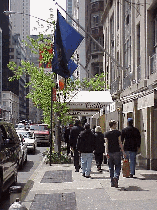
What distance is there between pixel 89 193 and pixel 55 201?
4.09 ft

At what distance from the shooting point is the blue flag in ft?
59.0

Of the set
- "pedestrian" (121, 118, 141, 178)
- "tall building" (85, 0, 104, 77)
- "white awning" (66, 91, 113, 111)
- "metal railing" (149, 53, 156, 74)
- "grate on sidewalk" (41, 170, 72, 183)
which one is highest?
"tall building" (85, 0, 104, 77)

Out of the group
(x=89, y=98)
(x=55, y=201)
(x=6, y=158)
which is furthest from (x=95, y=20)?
(x=55, y=201)

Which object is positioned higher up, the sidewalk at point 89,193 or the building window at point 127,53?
the building window at point 127,53

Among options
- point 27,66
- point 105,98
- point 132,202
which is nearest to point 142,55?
point 105,98

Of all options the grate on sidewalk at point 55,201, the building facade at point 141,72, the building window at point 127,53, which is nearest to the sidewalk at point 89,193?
the grate on sidewalk at point 55,201

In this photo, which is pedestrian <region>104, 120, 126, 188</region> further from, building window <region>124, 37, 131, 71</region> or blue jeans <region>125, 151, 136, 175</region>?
building window <region>124, 37, 131, 71</region>

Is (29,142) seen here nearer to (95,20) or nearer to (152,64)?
(152,64)

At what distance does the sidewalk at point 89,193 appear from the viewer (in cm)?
870

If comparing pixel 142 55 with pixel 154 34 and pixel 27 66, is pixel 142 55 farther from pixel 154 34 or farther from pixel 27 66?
pixel 27 66

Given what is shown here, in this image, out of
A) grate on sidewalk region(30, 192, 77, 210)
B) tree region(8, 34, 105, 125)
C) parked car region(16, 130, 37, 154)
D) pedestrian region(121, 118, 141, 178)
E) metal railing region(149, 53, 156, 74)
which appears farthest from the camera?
parked car region(16, 130, 37, 154)

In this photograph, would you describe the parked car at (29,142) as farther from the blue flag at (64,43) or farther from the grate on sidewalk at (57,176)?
the grate on sidewalk at (57,176)

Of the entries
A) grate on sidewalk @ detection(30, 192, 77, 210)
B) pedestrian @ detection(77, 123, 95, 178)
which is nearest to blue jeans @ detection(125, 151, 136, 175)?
pedestrian @ detection(77, 123, 95, 178)

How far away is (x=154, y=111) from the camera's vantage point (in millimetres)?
16422
